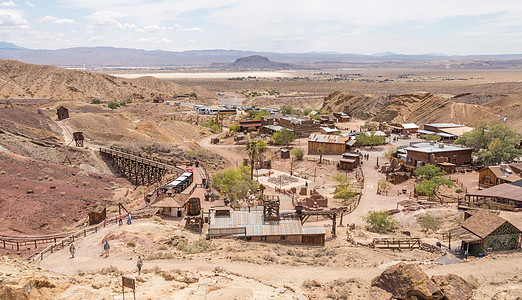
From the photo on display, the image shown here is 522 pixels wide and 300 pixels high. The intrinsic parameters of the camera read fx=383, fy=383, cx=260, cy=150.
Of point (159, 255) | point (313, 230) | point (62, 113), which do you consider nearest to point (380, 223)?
point (313, 230)

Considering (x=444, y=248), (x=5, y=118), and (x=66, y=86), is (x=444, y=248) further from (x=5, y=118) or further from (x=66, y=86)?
(x=66, y=86)

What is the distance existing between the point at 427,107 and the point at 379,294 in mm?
95442

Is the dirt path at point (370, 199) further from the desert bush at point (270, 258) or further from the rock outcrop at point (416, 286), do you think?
the rock outcrop at point (416, 286)

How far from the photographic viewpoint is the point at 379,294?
1739cm

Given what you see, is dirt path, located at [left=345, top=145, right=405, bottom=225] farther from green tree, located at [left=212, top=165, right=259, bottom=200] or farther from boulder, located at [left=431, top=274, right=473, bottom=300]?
boulder, located at [left=431, top=274, right=473, bottom=300]

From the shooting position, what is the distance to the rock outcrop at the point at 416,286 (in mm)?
16481

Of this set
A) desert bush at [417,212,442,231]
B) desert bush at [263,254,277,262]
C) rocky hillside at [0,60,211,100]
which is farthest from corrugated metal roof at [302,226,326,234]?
rocky hillside at [0,60,211,100]

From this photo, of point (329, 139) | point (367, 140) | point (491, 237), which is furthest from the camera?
point (367, 140)

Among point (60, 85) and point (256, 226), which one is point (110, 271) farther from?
point (60, 85)

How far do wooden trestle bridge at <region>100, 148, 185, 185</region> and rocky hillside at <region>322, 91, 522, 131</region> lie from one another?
70.0 m

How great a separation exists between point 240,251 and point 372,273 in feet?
27.0

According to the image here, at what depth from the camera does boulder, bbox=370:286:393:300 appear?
56.0 feet

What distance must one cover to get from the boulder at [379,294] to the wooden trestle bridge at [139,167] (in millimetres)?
32431

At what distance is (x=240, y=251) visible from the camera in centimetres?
2453
